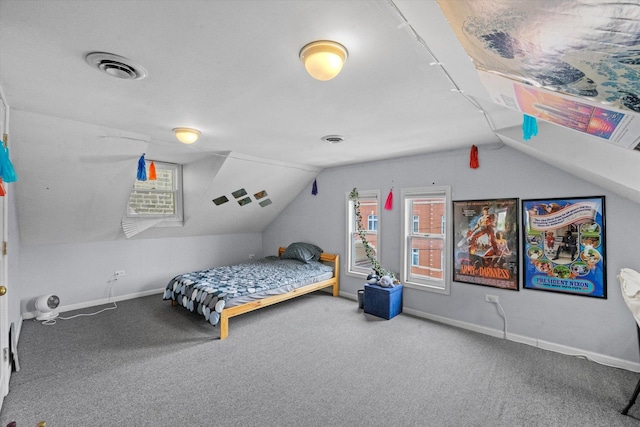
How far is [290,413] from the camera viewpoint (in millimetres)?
2078

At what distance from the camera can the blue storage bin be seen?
150 inches

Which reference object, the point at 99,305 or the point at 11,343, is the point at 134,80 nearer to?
the point at 11,343

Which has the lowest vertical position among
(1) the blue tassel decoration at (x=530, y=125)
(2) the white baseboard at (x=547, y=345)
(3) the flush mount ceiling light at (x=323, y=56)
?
(2) the white baseboard at (x=547, y=345)

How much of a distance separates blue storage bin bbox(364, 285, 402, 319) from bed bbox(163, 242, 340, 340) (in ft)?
3.05

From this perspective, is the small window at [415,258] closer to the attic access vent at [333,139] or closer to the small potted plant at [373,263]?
the small potted plant at [373,263]

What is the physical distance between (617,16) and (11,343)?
13.9ft

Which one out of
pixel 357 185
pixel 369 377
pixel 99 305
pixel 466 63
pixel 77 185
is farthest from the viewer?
pixel 357 185

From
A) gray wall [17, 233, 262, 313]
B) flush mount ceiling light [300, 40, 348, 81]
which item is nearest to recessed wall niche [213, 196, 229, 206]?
gray wall [17, 233, 262, 313]

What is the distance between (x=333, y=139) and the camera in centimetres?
324

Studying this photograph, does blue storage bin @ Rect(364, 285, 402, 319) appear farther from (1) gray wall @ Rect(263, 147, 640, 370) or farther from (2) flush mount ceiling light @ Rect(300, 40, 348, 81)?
(2) flush mount ceiling light @ Rect(300, 40, 348, 81)

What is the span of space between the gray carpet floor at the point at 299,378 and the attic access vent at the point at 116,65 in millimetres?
2334

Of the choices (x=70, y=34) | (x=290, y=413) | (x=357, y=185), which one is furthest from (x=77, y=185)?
(x=357, y=185)

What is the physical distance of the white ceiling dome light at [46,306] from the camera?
142 inches

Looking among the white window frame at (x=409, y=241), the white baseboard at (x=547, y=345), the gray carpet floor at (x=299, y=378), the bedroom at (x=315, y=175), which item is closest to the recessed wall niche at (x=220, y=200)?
the bedroom at (x=315, y=175)
